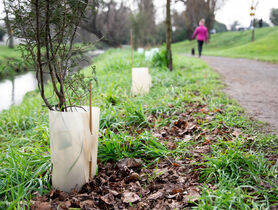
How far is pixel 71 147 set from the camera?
1.86m

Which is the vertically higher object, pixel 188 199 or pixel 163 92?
pixel 163 92

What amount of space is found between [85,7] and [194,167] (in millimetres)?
1551

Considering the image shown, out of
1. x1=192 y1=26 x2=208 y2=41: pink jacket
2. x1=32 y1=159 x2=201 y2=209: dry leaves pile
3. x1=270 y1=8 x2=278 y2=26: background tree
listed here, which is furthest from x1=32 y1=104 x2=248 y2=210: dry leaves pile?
x1=270 y1=8 x2=278 y2=26: background tree

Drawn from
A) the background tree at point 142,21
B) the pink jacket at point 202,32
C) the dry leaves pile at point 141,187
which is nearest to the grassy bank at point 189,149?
the dry leaves pile at point 141,187

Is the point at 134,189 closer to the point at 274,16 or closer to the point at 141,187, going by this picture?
the point at 141,187

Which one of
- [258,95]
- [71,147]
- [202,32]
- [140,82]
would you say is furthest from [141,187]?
[202,32]

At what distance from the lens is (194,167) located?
2076 mm

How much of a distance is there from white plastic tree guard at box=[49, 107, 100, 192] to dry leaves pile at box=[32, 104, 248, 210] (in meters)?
0.09

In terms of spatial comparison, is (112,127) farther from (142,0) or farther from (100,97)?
(142,0)

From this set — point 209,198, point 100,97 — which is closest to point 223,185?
point 209,198

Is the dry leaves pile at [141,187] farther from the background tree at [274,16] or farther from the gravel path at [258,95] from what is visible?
the background tree at [274,16]

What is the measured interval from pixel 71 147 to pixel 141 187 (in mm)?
603

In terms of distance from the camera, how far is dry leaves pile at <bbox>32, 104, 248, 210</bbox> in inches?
67.4

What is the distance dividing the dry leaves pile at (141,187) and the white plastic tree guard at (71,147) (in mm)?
86
